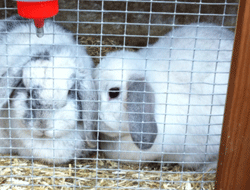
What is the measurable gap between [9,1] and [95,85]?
1.45 m

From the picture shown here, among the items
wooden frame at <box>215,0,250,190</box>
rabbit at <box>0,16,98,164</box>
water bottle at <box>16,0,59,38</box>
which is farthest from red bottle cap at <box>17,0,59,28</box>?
wooden frame at <box>215,0,250,190</box>

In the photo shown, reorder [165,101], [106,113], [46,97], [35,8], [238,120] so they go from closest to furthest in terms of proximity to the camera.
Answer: [35,8] → [238,120] → [46,97] → [106,113] → [165,101]

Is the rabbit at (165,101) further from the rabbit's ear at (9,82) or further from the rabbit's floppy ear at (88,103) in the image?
the rabbit's ear at (9,82)

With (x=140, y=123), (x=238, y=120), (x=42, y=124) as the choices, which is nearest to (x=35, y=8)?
(x=42, y=124)

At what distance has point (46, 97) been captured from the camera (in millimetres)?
2094

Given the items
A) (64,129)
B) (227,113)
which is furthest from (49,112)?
(227,113)

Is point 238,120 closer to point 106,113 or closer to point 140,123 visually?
point 140,123

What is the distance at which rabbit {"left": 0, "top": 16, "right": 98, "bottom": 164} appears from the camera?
2.09 metres

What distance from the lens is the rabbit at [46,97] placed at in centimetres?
209

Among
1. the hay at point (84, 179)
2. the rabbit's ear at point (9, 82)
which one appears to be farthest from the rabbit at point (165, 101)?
the rabbit's ear at point (9, 82)

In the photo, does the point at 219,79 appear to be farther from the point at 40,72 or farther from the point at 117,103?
the point at 40,72

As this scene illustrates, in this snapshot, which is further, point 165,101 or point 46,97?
point 165,101

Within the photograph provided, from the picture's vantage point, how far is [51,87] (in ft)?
6.94

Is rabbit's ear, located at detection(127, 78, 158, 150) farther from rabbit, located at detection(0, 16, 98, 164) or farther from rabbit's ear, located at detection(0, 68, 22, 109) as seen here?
rabbit's ear, located at detection(0, 68, 22, 109)
